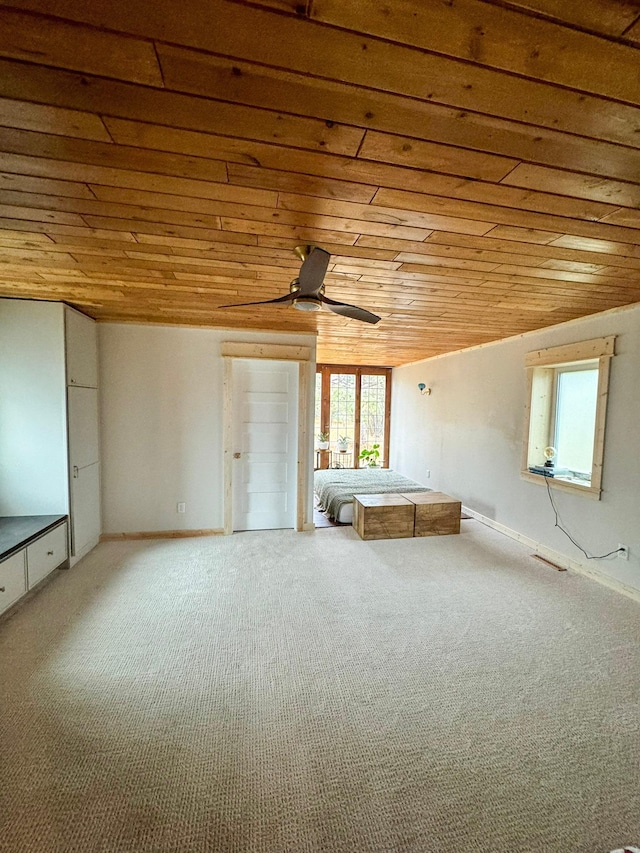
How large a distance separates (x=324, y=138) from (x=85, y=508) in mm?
3706

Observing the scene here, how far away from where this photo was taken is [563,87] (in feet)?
3.34

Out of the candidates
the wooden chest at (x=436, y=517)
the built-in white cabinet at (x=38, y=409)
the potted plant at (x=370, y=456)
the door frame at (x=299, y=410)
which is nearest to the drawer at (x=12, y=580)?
the built-in white cabinet at (x=38, y=409)

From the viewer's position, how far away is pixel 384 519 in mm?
4023

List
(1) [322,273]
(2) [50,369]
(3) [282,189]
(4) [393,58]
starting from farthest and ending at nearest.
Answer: (2) [50,369]
(1) [322,273]
(3) [282,189]
(4) [393,58]

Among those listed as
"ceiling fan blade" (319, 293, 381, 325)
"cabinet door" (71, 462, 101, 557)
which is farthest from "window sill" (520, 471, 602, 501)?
"cabinet door" (71, 462, 101, 557)

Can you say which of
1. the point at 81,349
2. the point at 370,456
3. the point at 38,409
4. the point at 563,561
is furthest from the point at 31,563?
the point at 370,456

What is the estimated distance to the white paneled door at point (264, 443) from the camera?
416 cm

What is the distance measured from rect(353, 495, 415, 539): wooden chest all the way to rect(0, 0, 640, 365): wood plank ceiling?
255 centimetres

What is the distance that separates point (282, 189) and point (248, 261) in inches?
30.3

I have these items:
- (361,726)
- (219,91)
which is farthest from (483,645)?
(219,91)

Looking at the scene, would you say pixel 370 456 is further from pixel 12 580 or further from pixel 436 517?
pixel 12 580

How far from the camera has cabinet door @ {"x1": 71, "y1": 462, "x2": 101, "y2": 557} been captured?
3221mm

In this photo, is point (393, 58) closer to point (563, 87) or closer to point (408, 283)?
point (563, 87)

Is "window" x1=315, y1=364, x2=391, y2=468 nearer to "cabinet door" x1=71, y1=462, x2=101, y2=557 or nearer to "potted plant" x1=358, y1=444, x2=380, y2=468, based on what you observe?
"potted plant" x1=358, y1=444, x2=380, y2=468
